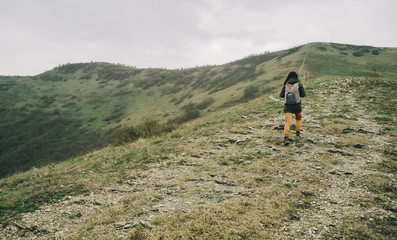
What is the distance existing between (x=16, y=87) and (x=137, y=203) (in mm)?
61087

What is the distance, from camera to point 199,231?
338 cm

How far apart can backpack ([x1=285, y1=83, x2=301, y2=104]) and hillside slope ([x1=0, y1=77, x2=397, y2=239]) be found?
1872mm

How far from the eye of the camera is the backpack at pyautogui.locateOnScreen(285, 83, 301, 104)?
25.9ft

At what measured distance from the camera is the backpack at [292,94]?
7886mm

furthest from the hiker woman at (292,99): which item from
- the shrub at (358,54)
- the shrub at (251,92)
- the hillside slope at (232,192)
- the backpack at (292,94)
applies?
the shrub at (358,54)

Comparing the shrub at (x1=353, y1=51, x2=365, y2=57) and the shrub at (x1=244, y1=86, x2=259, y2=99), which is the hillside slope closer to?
the shrub at (x1=244, y1=86, x2=259, y2=99)

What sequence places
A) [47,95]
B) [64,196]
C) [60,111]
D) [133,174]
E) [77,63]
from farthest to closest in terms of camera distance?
[77,63], [47,95], [60,111], [133,174], [64,196]

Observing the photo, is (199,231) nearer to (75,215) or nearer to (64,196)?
(75,215)

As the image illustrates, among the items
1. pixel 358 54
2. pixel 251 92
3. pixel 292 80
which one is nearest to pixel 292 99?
pixel 292 80

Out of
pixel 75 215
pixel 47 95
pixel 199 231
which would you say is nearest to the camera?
pixel 199 231

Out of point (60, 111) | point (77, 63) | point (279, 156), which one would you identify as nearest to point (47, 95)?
point (60, 111)

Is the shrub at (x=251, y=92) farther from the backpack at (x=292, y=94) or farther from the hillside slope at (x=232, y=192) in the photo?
the backpack at (x=292, y=94)

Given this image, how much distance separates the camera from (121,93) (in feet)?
149

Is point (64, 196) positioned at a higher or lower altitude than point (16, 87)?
lower
